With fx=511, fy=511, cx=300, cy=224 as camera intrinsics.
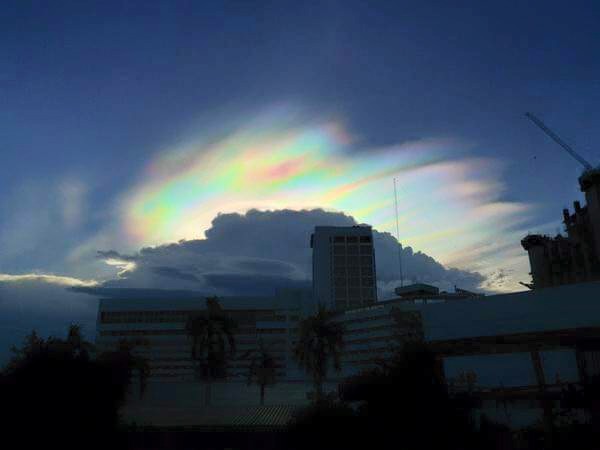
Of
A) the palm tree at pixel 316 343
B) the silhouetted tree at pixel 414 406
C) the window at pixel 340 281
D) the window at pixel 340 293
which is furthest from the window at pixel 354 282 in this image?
the silhouetted tree at pixel 414 406

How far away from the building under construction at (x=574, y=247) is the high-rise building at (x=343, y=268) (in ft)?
221

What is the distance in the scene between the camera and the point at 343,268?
190500 mm

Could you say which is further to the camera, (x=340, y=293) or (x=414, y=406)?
(x=340, y=293)

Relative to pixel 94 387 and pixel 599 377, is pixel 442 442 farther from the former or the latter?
pixel 94 387

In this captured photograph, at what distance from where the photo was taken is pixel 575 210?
116m

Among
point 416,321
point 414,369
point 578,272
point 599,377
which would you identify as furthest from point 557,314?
point 578,272

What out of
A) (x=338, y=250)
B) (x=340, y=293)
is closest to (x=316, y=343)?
(x=340, y=293)

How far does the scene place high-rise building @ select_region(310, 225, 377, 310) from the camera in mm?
188000

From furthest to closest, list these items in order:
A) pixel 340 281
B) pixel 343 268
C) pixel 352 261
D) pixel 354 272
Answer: pixel 352 261 < pixel 354 272 < pixel 343 268 < pixel 340 281

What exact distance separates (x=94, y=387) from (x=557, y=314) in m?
36.5

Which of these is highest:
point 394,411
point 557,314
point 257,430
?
point 557,314

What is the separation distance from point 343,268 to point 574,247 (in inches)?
3490

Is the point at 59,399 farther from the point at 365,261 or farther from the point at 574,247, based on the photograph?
the point at 365,261

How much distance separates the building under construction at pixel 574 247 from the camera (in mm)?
102250
